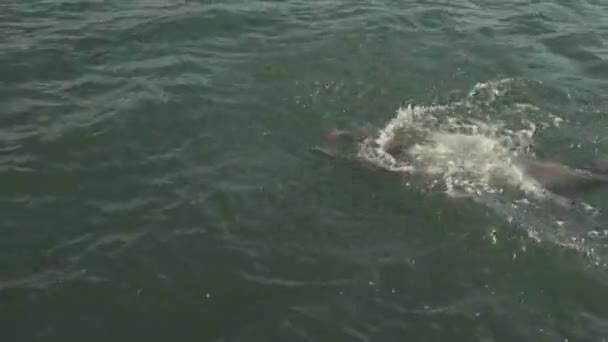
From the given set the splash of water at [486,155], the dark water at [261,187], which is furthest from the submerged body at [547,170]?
the dark water at [261,187]

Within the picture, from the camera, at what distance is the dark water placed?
9.70 m

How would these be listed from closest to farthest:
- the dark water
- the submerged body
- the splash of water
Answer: the dark water < the splash of water < the submerged body

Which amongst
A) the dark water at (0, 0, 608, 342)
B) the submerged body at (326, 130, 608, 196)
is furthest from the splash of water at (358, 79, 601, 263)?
the dark water at (0, 0, 608, 342)

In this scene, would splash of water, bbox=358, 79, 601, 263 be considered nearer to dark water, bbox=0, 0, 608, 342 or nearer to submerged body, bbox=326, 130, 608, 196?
submerged body, bbox=326, 130, 608, 196

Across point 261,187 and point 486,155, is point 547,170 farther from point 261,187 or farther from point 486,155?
point 261,187

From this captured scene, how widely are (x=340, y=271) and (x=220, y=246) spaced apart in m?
1.88

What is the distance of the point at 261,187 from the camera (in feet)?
39.2

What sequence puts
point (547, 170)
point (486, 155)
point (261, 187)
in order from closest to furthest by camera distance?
point (261, 187), point (547, 170), point (486, 155)

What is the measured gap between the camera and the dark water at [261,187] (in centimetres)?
970

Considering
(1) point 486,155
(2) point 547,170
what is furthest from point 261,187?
(2) point 547,170

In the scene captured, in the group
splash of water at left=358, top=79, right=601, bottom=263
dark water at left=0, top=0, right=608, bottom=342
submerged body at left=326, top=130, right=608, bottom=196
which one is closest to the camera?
dark water at left=0, top=0, right=608, bottom=342

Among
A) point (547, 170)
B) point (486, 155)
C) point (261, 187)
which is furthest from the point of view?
point (486, 155)

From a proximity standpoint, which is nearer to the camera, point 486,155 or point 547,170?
point 547,170

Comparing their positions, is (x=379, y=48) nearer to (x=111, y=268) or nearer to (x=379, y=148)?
(x=379, y=148)
